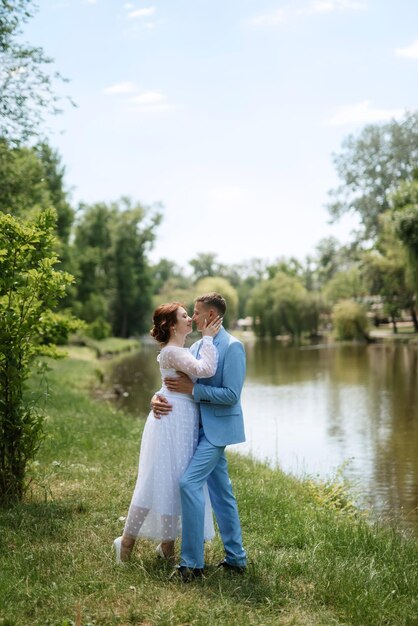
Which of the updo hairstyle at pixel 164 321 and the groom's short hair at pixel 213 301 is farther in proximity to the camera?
the updo hairstyle at pixel 164 321

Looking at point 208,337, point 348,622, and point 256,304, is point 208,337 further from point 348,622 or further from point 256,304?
point 256,304

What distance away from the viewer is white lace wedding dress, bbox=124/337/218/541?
5543 millimetres

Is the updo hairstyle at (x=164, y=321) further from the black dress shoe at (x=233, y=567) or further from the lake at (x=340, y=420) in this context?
the lake at (x=340, y=420)

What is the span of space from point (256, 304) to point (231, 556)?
7618cm

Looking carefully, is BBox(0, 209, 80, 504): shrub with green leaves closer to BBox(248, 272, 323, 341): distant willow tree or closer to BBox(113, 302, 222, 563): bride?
BBox(113, 302, 222, 563): bride

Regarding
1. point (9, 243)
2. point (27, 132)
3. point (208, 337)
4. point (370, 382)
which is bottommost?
point (370, 382)

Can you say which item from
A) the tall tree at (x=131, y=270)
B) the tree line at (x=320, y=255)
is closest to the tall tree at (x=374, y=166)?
the tree line at (x=320, y=255)

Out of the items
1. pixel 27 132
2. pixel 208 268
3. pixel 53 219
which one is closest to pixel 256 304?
pixel 208 268

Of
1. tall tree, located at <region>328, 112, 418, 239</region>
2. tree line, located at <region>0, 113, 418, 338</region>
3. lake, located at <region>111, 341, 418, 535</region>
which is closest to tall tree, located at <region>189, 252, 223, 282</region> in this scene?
tree line, located at <region>0, 113, 418, 338</region>

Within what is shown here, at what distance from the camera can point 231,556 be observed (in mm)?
5531

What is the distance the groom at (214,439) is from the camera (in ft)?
17.7

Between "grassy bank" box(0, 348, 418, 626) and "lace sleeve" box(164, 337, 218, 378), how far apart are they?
4.70 ft

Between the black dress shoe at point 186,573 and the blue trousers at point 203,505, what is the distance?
33 millimetres

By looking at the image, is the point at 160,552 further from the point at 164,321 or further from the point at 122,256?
the point at 122,256
